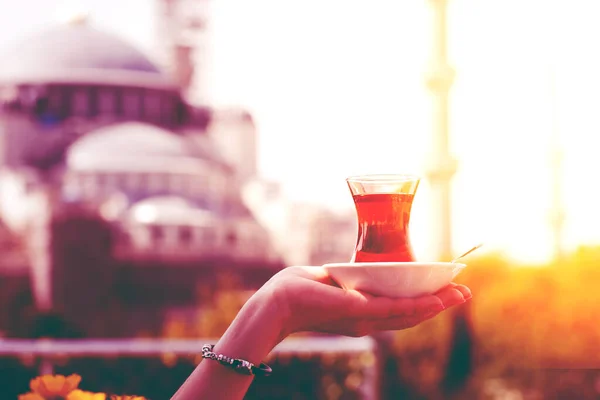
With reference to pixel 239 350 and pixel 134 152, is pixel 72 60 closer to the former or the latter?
pixel 134 152

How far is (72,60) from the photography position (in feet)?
158

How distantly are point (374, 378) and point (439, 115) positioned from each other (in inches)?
323

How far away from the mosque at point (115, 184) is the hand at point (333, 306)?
22.9m

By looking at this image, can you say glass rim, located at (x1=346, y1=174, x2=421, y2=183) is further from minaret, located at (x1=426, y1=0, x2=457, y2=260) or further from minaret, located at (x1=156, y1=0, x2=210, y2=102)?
minaret, located at (x1=156, y1=0, x2=210, y2=102)

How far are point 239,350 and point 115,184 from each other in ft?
130

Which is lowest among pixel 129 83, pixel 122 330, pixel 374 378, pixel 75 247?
pixel 122 330

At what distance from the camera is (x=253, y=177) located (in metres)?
50.8

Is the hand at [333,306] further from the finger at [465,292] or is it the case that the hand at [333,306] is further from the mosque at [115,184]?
the mosque at [115,184]

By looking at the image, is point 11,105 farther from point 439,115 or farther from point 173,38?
point 439,115

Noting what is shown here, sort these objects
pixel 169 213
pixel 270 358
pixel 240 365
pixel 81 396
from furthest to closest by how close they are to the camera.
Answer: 1. pixel 169 213
2. pixel 270 358
3. pixel 240 365
4. pixel 81 396

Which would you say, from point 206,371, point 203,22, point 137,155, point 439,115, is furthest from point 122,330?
point 206,371

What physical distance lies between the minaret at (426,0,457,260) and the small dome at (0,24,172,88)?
120 ft

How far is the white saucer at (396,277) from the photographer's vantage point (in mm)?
1505

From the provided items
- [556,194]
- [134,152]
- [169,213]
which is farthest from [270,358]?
[134,152]
